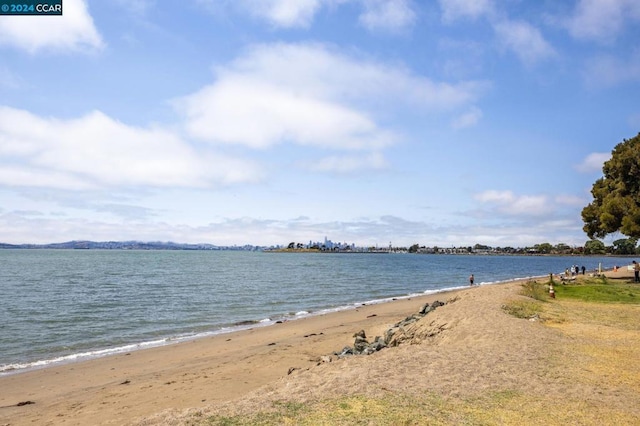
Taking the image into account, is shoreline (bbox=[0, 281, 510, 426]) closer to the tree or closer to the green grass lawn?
the green grass lawn

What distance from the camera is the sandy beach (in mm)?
8961

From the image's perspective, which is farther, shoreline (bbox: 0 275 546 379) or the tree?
the tree

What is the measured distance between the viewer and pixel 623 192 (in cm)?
4191

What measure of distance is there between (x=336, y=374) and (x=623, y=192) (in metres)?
43.2

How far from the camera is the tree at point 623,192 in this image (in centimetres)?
3856

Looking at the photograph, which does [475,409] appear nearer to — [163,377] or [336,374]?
[336,374]

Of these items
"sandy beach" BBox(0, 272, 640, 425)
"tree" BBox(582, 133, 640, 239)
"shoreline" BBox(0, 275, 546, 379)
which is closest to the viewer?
"sandy beach" BBox(0, 272, 640, 425)

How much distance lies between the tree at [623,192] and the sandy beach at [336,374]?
2104cm

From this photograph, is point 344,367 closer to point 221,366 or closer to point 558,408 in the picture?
point 558,408

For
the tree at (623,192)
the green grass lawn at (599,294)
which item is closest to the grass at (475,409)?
the green grass lawn at (599,294)

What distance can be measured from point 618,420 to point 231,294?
3785cm

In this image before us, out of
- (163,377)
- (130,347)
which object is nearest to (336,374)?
(163,377)

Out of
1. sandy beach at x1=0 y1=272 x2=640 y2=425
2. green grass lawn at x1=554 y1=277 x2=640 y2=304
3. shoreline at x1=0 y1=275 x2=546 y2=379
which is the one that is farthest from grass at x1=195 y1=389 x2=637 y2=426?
green grass lawn at x1=554 y1=277 x2=640 y2=304

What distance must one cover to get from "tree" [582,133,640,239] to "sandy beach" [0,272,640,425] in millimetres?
21045
